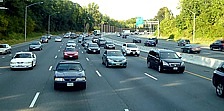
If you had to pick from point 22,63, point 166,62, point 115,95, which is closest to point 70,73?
point 115,95

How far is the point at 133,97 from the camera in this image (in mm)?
13812

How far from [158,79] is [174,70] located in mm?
3607

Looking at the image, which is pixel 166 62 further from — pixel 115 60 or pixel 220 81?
pixel 220 81

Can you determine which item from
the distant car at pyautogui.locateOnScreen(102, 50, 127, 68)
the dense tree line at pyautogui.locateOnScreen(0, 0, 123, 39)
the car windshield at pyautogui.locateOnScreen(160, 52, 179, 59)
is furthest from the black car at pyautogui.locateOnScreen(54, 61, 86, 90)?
the dense tree line at pyautogui.locateOnScreen(0, 0, 123, 39)

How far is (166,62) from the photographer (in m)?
22.9

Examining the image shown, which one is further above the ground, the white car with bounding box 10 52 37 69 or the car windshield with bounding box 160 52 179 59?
the car windshield with bounding box 160 52 179 59

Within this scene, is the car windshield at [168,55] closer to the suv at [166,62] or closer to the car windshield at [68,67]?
the suv at [166,62]

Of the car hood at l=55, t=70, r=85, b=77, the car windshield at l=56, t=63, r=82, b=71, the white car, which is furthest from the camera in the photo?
the white car

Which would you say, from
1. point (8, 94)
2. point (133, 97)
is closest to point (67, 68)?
point (8, 94)

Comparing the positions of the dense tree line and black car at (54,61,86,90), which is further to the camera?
the dense tree line

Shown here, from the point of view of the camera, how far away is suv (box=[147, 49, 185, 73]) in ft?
74.8

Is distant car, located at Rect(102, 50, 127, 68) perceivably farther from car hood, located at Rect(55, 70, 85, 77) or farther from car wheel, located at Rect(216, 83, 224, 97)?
car wheel, located at Rect(216, 83, 224, 97)

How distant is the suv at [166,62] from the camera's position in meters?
22.8

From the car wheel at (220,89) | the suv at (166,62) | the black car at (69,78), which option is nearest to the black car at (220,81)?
the car wheel at (220,89)
